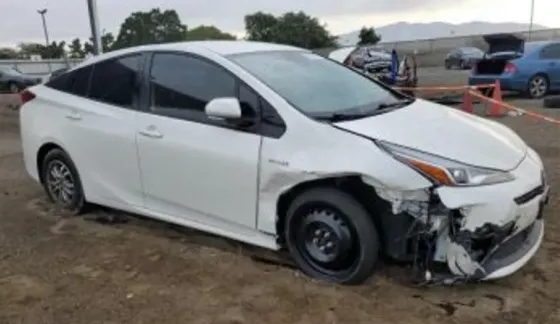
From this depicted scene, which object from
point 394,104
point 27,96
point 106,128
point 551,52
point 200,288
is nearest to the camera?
point 200,288

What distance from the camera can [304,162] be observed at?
12.9 ft

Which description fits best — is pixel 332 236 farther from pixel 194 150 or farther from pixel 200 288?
pixel 194 150

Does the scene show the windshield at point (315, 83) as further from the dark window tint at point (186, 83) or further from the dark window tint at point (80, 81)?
the dark window tint at point (80, 81)

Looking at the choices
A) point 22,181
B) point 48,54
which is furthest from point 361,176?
point 48,54

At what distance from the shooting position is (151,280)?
4.22 meters

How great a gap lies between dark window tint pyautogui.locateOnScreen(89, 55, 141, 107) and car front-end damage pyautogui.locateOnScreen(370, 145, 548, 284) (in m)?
2.31

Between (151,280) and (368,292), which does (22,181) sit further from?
(368,292)

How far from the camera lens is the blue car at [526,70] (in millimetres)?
14727

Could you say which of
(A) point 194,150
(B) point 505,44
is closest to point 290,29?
(B) point 505,44

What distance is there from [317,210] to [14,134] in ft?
32.7

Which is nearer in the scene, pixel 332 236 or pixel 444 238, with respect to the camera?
pixel 444 238

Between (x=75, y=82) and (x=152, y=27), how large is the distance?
68110 mm

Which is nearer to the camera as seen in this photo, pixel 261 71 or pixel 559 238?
pixel 261 71

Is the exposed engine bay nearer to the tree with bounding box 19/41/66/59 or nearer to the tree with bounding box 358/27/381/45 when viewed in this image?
the tree with bounding box 358/27/381/45
